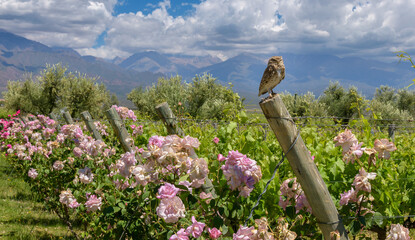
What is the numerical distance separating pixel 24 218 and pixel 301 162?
6235 millimetres

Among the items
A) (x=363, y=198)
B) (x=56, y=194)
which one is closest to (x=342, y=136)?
(x=363, y=198)

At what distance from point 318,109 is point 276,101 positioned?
32279mm

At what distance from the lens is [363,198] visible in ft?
6.09

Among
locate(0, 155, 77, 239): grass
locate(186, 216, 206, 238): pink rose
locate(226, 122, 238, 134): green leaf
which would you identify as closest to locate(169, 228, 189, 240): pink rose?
locate(186, 216, 206, 238): pink rose

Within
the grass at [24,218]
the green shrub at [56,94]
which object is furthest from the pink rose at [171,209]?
the green shrub at [56,94]

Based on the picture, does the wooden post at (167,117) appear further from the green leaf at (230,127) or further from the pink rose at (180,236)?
the pink rose at (180,236)

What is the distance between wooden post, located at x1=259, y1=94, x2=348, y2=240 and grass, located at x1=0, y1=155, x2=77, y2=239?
384 cm

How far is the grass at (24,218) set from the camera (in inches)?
203

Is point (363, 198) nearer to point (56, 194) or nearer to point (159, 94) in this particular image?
point (56, 194)

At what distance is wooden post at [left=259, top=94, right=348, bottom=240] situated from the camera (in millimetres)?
1626

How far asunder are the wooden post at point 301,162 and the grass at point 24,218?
384cm

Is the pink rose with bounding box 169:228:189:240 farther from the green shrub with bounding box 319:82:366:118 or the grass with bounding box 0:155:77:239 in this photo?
the green shrub with bounding box 319:82:366:118

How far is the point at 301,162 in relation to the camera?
1.63m

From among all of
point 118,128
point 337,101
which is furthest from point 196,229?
point 337,101
